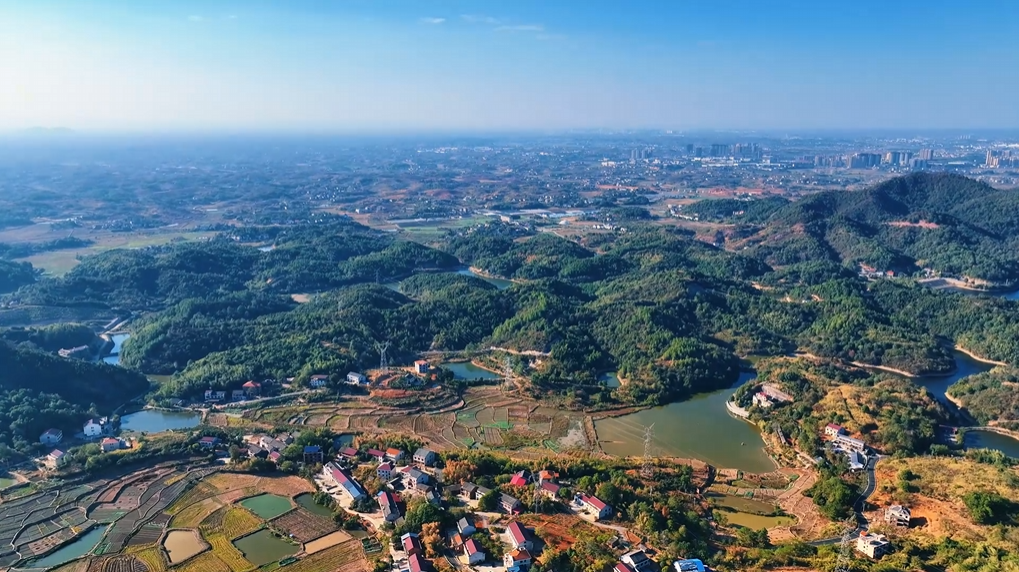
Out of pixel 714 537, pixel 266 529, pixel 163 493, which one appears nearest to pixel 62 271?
pixel 163 493

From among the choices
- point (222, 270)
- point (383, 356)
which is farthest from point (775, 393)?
point (222, 270)

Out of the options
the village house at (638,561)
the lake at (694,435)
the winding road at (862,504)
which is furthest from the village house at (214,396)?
the winding road at (862,504)

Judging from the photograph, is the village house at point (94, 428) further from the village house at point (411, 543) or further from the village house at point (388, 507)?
the village house at point (411, 543)

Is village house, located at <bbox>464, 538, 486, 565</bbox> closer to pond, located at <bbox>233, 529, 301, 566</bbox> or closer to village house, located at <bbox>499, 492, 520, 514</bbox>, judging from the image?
village house, located at <bbox>499, 492, 520, 514</bbox>

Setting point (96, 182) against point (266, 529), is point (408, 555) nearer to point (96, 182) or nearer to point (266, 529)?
point (266, 529)

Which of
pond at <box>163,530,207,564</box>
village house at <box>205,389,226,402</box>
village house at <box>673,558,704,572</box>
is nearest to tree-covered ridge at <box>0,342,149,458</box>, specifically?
village house at <box>205,389,226,402</box>

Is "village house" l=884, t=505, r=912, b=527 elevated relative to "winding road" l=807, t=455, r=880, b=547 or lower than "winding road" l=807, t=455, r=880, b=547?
elevated
